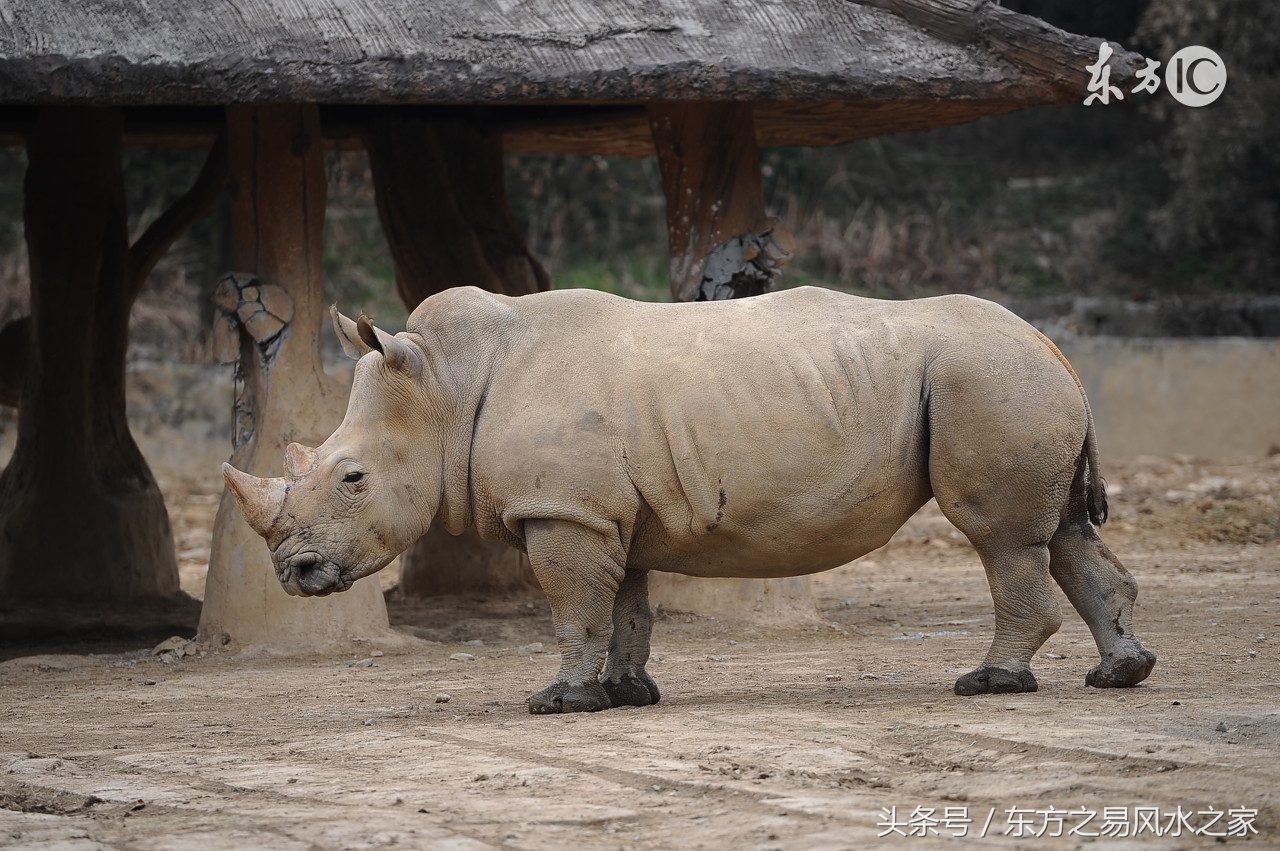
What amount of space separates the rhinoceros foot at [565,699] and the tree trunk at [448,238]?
3484 mm

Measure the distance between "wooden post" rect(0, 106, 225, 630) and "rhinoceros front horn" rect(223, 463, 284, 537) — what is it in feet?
11.3

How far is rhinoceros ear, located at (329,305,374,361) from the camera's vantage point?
17.0 feet

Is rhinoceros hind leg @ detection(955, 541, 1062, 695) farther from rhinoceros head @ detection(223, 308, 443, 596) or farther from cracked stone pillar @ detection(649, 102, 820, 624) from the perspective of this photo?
cracked stone pillar @ detection(649, 102, 820, 624)

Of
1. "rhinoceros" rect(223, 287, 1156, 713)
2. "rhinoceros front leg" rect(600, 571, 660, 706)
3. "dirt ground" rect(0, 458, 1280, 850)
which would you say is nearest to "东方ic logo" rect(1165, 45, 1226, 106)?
"dirt ground" rect(0, 458, 1280, 850)

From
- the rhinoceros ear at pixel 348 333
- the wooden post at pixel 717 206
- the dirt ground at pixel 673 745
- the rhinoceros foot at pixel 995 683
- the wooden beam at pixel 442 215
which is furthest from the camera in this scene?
the wooden beam at pixel 442 215

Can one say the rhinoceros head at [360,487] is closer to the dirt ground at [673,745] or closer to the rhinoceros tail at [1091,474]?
the dirt ground at [673,745]

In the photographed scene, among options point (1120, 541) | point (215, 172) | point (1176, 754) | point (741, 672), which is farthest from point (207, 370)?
point (1176, 754)

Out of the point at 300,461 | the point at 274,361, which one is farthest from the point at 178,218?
the point at 300,461

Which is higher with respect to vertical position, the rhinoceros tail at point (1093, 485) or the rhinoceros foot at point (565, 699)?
the rhinoceros tail at point (1093, 485)

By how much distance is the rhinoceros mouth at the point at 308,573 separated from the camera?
5023 mm

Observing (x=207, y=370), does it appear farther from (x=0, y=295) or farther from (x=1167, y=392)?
(x=1167, y=392)

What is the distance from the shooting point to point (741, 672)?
602 centimetres

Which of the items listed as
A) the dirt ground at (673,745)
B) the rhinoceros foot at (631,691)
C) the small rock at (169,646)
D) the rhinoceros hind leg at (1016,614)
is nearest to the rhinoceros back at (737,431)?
the rhinoceros hind leg at (1016,614)

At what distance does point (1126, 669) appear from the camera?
5.05 meters
